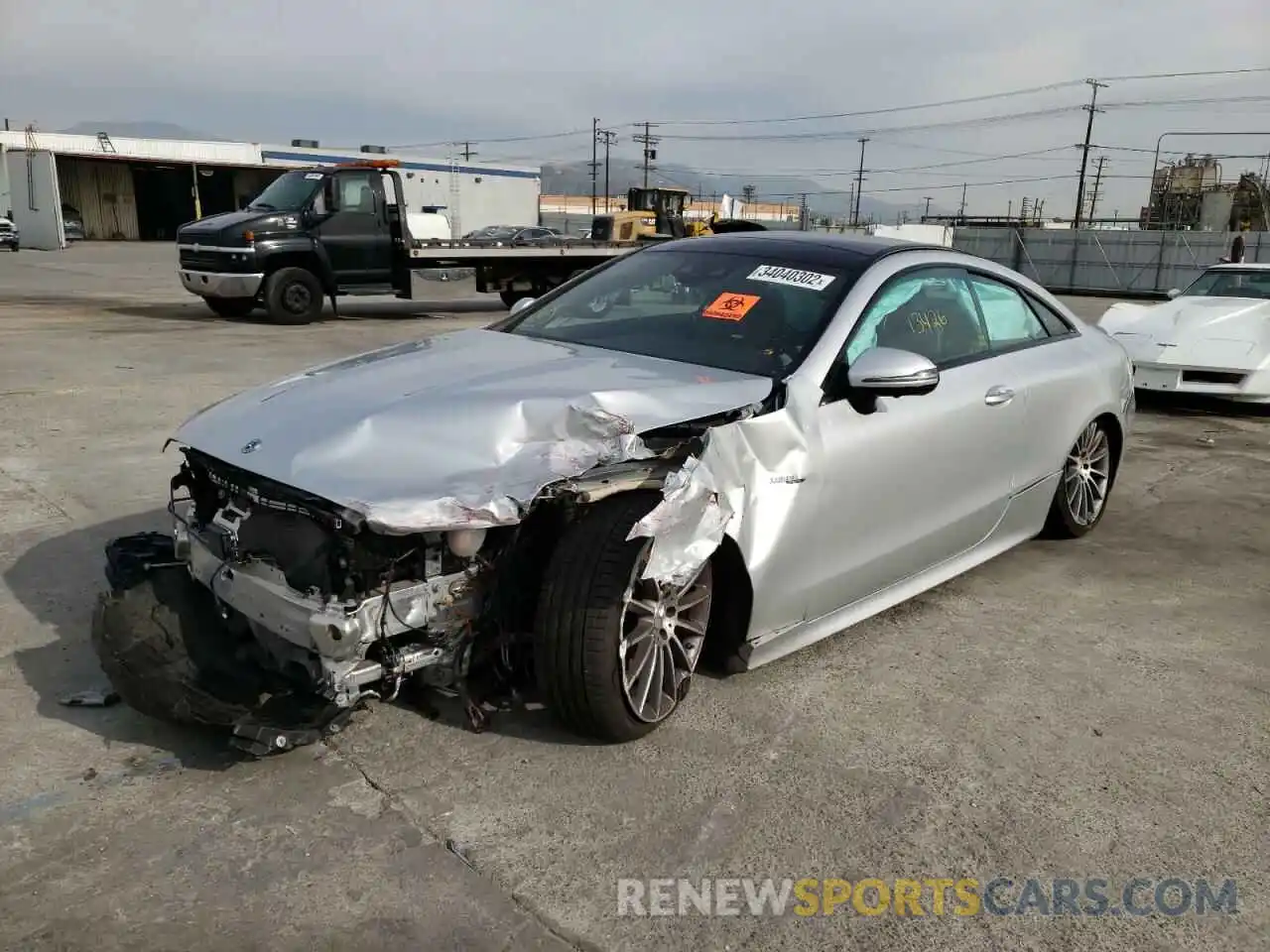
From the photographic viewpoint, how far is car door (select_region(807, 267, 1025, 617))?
331 centimetres

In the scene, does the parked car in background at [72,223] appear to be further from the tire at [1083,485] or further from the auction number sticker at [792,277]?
the tire at [1083,485]

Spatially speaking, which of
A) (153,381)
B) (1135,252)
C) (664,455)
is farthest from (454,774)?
(1135,252)

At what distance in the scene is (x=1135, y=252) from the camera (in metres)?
30.8

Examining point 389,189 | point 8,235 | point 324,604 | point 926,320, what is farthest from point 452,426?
point 8,235

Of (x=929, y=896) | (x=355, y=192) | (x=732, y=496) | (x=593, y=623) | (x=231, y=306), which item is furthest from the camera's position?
(x=231, y=306)

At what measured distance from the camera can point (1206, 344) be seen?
8.59 meters

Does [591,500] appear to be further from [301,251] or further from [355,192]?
[355,192]

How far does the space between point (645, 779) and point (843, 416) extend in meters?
1.36

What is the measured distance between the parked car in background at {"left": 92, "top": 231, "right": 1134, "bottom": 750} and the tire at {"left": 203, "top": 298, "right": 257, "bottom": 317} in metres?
11.9

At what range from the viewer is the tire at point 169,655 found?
275 cm

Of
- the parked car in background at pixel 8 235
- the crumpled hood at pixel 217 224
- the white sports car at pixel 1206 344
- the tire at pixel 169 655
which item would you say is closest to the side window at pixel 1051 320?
the tire at pixel 169 655

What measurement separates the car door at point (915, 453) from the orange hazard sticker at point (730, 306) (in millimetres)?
433

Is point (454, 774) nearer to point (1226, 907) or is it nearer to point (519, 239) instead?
point (1226, 907)

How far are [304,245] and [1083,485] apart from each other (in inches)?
466
